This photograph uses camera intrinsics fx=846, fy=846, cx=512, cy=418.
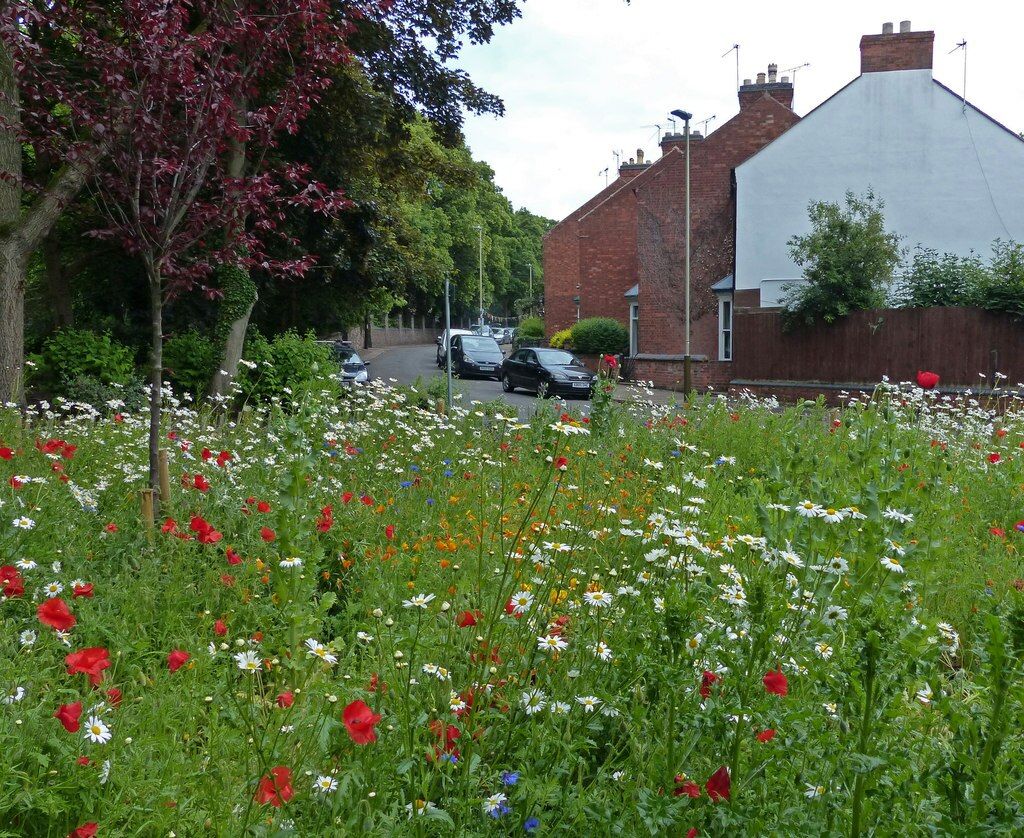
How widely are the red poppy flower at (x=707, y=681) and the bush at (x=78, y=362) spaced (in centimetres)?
1204

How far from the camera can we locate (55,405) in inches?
453

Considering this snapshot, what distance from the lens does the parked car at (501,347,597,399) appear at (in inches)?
1022

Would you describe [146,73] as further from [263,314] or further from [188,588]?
[263,314]

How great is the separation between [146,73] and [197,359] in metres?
9.13

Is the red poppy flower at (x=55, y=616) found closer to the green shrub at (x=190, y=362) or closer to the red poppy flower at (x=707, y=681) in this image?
the red poppy flower at (x=707, y=681)

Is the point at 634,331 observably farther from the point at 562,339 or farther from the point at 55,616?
the point at 55,616

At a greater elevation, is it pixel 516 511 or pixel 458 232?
Answer: pixel 458 232

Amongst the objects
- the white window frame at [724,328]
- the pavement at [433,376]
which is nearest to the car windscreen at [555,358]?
the pavement at [433,376]

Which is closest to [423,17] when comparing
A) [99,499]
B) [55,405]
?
[55,405]

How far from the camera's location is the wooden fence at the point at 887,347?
2031 centimetres

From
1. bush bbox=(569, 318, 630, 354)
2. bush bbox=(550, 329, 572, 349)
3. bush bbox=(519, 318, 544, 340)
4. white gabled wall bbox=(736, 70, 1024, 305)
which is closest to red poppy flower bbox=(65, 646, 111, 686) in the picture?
white gabled wall bbox=(736, 70, 1024, 305)

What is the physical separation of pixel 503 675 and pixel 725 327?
27.1 meters

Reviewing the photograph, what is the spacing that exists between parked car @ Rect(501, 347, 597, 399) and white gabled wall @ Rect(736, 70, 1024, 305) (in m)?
6.50

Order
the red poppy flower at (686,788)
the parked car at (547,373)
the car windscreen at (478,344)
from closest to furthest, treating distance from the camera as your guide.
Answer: the red poppy flower at (686,788) → the parked car at (547,373) → the car windscreen at (478,344)
